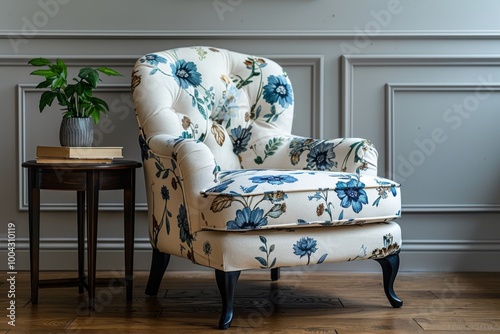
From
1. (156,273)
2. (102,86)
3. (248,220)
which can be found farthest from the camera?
(102,86)

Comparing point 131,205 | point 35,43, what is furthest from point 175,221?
point 35,43

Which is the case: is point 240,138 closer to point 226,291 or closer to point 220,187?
point 220,187

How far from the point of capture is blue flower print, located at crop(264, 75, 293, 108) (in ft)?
8.29

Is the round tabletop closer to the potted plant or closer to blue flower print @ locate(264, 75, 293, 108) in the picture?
the potted plant

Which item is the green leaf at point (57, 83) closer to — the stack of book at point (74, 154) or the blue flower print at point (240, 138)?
the stack of book at point (74, 154)

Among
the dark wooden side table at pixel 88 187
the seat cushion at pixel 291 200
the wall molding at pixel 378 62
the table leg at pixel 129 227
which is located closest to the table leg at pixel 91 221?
the dark wooden side table at pixel 88 187

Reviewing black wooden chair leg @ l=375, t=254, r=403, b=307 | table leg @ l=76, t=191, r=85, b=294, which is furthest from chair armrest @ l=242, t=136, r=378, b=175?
table leg @ l=76, t=191, r=85, b=294

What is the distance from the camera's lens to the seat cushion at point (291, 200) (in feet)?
6.08

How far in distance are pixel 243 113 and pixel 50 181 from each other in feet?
2.51

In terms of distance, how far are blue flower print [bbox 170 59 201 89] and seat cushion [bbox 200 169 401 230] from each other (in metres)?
0.49

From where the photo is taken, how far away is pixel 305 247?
1943 mm

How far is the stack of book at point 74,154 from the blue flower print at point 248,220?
576 mm

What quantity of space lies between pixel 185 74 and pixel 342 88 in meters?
0.73

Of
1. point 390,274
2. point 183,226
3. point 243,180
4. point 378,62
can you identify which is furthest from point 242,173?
point 378,62
